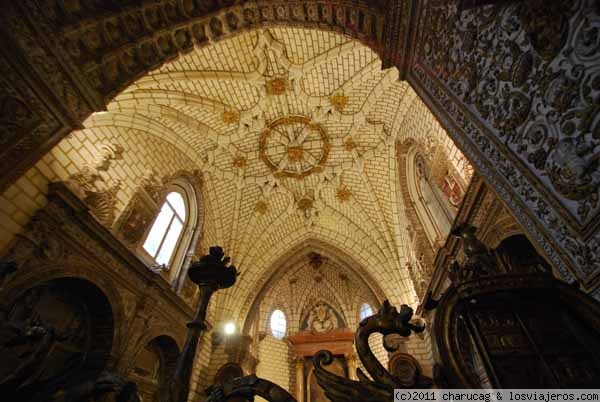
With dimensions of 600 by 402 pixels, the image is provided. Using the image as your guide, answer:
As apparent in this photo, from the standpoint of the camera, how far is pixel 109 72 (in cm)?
368

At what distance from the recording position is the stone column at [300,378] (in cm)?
1100

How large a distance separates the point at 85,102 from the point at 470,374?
473 centimetres

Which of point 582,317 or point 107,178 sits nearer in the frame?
point 582,317

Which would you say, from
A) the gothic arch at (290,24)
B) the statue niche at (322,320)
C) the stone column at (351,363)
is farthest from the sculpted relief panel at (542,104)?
the statue niche at (322,320)

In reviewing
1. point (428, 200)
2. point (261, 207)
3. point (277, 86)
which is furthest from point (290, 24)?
point (261, 207)

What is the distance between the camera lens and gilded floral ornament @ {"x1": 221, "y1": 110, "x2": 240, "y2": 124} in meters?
8.93

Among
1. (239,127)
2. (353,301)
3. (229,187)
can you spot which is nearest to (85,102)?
(239,127)

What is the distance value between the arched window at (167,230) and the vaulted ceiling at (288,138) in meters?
0.98

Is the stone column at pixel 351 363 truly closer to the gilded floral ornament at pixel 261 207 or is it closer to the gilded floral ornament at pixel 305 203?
the gilded floral ornament at pixel 305 203

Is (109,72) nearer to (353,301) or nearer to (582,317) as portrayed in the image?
(582,317)

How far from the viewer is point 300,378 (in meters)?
11.4

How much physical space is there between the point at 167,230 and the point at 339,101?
6784 millimetres

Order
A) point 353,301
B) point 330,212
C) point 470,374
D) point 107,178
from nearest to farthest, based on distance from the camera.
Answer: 1. point 470,374
2. point 107,178
3. point 330,212
4. point 353,301

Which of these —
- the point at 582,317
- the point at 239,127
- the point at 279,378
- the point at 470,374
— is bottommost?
the point at 470,374
